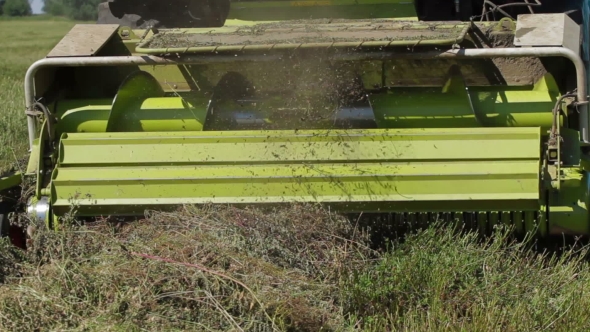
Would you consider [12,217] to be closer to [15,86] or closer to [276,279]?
[276,279]

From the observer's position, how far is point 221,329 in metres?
2.87

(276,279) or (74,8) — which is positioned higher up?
(276,279)

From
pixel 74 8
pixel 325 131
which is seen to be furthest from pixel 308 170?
pixel 74 8

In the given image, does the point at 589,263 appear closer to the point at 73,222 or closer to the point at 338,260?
the point at 338,260

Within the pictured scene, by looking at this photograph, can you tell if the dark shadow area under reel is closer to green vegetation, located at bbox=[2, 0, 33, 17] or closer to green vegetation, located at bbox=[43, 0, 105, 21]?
green vegetation, located at bbox=[43, 0, 105, 21]

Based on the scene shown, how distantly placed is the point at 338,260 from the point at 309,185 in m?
0.47

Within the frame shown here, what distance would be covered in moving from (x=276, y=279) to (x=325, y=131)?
0.94 meters

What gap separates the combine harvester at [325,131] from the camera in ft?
11.8

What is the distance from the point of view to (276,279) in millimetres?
3078

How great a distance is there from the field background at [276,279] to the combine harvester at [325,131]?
0.15 metres

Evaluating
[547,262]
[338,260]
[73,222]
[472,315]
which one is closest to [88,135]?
[73,222]

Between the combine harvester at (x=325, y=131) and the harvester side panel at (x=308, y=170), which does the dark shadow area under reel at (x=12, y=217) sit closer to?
the combine harvester at (x=325, y=131)

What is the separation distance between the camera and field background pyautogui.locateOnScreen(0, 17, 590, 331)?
291cm

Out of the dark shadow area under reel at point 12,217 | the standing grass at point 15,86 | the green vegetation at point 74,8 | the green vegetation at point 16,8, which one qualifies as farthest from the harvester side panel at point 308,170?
the green vegetation at point 16,8
